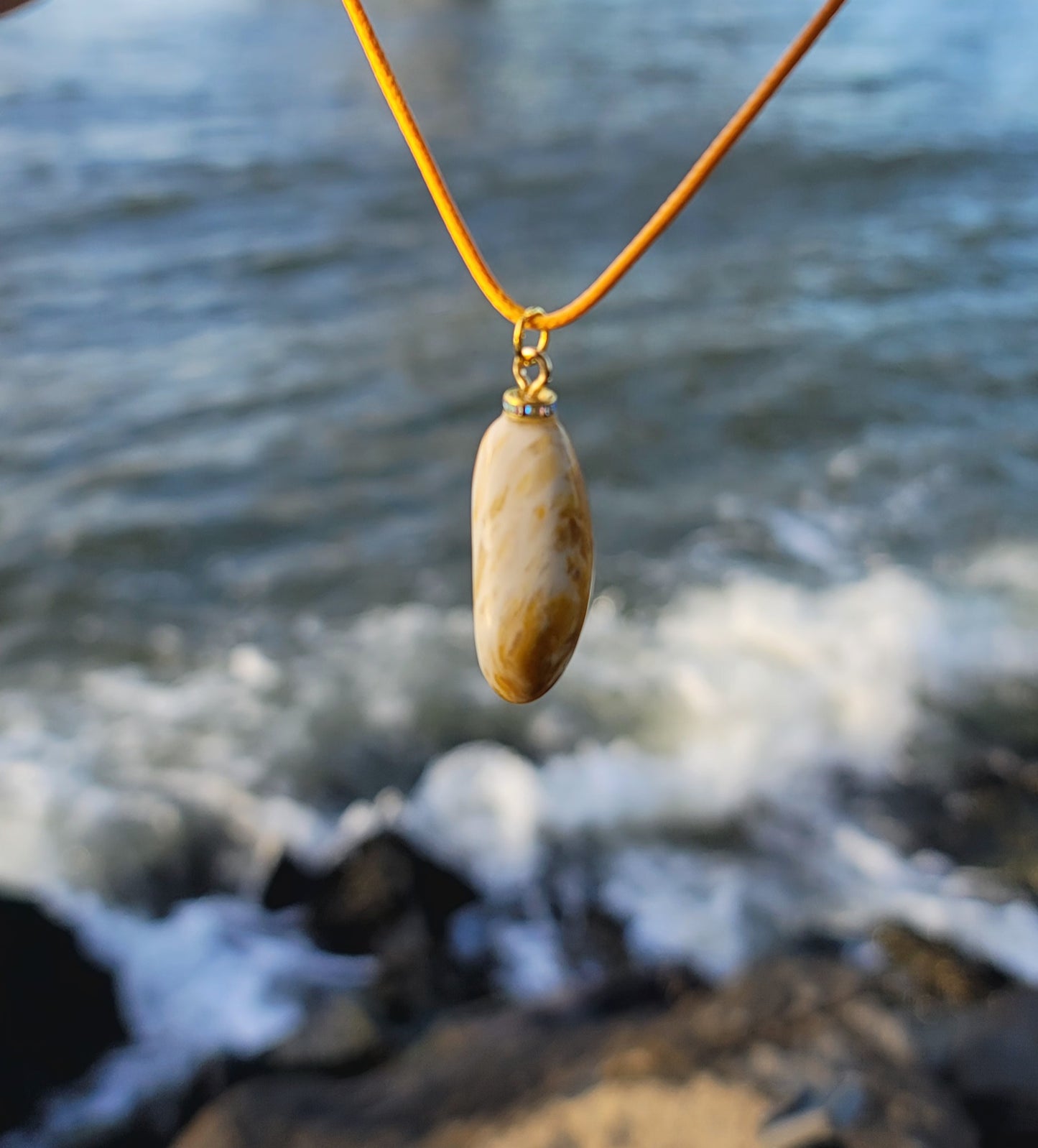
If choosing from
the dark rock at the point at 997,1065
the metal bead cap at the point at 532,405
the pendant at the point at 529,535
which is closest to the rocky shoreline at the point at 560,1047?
the dark rock at the point at 997,1065

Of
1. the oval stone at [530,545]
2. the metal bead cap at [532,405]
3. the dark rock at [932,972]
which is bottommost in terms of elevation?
the dark rock at [932,972]

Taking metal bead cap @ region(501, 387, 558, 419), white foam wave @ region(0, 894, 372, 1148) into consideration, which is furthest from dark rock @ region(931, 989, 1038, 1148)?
metal bead cap @ region(501, 387, 558, 419)

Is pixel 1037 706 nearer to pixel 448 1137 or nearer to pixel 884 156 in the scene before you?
pixel 448 1137

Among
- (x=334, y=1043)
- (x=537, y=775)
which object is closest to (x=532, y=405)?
(x=334, y=1043)

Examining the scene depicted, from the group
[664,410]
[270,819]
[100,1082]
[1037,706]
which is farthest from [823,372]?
[100,1082]

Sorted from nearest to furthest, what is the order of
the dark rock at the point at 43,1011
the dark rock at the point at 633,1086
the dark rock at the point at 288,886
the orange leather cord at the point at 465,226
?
the orange leather cord at the point at 465,226
the dark rock at the point at 633,1086
the dark rock at the point at 43,1011
the dark rock at the point at 288,886

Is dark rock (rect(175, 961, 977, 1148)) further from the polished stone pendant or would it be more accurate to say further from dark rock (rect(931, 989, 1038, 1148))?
the polished stone pendant

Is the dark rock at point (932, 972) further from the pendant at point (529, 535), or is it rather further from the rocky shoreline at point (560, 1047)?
the pendant at point (529, 535)
